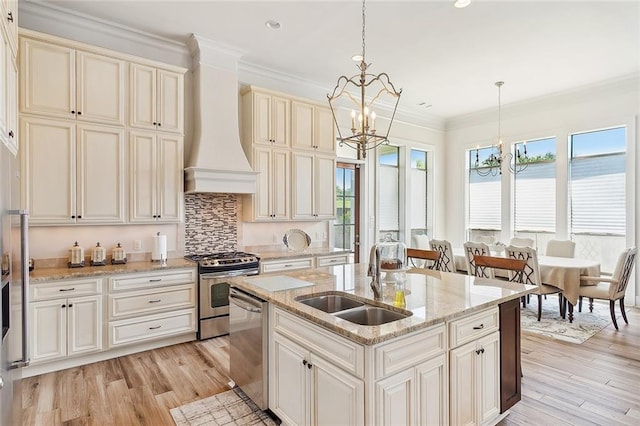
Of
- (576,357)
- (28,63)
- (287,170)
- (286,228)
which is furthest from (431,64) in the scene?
(28,63)

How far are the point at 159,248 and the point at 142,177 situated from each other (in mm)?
791

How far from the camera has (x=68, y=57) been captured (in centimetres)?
335

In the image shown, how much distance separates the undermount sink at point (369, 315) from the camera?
6.78ft

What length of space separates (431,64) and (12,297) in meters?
4.93

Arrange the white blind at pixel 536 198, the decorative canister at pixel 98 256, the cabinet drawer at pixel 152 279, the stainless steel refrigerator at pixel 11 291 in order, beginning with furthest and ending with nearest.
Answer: the white blind at pixel 536 198 < the decorative canister at pixel 98 256 < the cabinet drawer at pixel 152 279 < the stainless steel refrigerator at pixel 11 291

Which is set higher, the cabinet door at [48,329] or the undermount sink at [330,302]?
the undermount sink at [330,302]

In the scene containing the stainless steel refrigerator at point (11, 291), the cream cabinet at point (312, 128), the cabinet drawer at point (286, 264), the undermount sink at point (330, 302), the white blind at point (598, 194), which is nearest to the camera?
the stainless steel refrigerator at point (11, 291)

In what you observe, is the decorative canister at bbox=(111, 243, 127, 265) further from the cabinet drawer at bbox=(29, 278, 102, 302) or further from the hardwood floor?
the hardwood floor

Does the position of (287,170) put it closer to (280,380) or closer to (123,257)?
(123,257)

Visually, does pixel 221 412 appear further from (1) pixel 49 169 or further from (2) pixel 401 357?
(1) pixel 49 169

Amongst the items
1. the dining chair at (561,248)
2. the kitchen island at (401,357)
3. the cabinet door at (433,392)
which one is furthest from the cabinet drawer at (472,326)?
the dining chair at (561,248)

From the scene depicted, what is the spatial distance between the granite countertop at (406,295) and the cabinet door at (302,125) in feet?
7.84

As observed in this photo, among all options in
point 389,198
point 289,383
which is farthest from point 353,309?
point 389,198

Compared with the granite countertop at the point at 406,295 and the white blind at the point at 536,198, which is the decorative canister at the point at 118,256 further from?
the white blind at the point at 536,198
